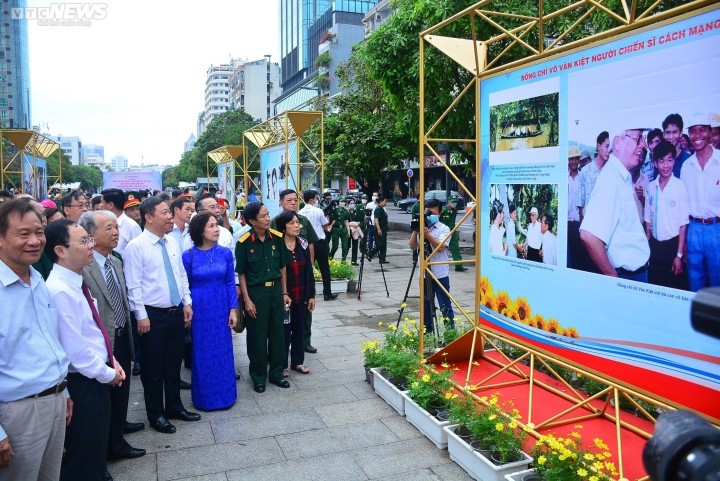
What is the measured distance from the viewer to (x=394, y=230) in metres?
25.3

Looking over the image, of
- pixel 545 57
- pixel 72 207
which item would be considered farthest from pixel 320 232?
pixel 545 57

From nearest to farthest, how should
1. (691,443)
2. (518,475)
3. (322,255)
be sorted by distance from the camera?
(691,443) < (518,475) < (322,255)

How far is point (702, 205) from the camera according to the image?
117 inches

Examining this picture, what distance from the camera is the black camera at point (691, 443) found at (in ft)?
3.14

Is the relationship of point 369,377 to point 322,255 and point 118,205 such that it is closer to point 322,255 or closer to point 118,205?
point 322,255

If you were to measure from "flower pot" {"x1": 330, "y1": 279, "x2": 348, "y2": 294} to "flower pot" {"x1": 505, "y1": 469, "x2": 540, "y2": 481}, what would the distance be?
6814mm

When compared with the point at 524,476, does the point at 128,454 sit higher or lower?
lower

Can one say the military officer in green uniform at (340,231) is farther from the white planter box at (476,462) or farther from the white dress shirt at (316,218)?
the white planter box at (476,462)

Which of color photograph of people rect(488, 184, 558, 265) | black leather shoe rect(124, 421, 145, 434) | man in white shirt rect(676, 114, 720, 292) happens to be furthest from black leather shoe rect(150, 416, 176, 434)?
man in white shirt rect(676, 114, 720, 292)

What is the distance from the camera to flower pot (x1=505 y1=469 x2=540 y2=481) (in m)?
3.36

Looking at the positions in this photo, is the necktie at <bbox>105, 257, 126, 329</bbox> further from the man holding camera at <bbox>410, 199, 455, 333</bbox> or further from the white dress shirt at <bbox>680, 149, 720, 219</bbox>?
the white dress shirt at <bbox>680, 149, 720, 219</bbox>

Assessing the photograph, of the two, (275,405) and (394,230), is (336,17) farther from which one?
(275,405)

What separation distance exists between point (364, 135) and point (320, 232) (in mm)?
11874

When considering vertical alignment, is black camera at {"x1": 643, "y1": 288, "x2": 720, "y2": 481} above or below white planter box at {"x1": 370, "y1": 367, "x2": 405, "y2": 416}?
above
